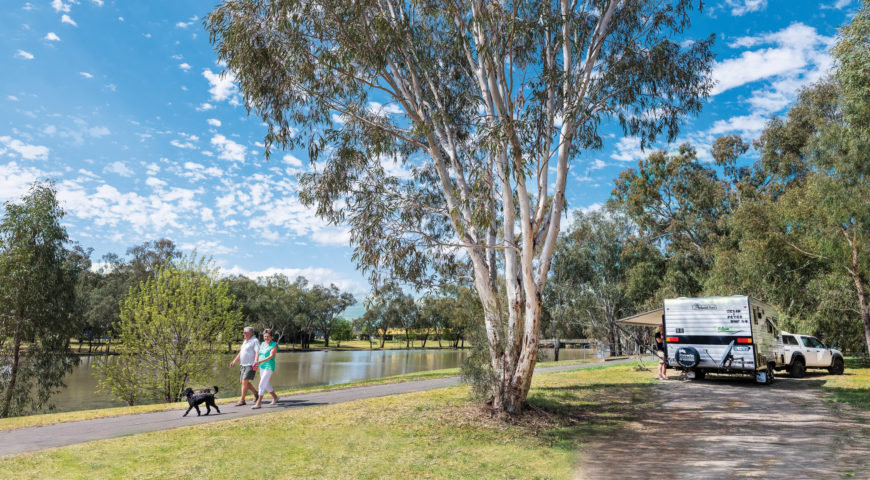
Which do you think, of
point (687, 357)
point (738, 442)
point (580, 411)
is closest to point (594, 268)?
point (687, 357)

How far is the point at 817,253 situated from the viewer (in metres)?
19.3

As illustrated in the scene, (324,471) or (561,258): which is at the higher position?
(561,258)

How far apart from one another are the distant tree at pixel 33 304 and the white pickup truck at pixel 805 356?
85.5ft

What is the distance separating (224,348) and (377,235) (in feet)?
30.6

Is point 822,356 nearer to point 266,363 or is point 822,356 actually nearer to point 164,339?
point 266,363

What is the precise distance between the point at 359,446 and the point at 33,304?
20.1m

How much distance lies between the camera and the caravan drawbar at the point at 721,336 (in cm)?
1367

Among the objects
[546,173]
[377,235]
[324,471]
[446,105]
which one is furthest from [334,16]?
[324,471]

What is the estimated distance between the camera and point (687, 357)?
14.5 metres

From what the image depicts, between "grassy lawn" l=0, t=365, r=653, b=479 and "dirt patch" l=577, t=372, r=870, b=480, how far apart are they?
0.51 m

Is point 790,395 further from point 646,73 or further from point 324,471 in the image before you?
point 324,471

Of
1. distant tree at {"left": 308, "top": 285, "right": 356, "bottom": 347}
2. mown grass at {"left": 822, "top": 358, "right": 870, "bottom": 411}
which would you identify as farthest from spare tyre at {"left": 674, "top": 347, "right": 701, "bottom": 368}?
distant tree at {"left": 308, "top": 285, "right": 356, "bottom": 347}

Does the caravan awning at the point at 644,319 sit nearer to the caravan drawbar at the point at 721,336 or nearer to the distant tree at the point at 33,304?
the caravan drawbar at the point at 721,336

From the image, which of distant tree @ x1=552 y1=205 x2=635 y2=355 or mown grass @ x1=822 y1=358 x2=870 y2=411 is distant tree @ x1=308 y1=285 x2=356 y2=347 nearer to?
distant tree @ x1=552 y1=205 x2=635 y2=355
